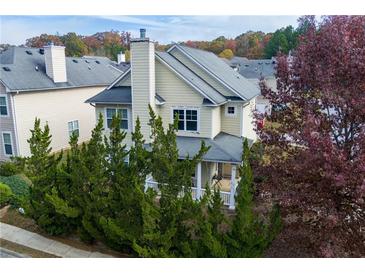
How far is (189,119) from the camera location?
586 inches

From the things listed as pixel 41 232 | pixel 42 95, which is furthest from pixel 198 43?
pixel 41 232

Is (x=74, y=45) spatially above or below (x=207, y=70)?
above

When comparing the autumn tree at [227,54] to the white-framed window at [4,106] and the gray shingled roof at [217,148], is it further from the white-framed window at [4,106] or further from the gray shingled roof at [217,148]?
the white-framed window at [4,106]

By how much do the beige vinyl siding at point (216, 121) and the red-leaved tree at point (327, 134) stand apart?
23.4 feet

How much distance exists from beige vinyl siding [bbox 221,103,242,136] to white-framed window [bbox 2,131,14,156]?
1303 centimetres

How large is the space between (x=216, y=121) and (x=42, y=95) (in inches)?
472

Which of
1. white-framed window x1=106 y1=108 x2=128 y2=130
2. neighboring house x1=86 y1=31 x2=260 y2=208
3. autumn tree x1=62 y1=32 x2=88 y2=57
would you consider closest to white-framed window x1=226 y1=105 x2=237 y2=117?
neighboring house x1=86 y1=31 x2=260 y2=208

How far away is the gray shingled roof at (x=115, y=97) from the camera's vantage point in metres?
15.4

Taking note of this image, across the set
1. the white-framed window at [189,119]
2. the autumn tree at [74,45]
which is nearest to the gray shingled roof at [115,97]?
the white-framed window at [189,119]

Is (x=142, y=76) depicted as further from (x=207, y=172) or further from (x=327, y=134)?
(x=327, y=134)

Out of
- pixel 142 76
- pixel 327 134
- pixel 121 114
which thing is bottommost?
pixel 121 114

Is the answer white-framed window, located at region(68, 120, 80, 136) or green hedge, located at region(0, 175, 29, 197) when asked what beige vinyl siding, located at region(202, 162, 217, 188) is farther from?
white-framed window, located at region(68, 120, 80, 136)

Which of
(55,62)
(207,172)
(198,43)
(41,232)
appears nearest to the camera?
(41,232)

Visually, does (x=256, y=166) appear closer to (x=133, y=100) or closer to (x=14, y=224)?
(x=133, y=100)
